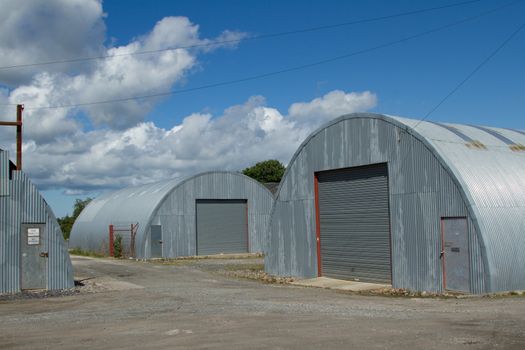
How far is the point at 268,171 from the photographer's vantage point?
95.6 metres

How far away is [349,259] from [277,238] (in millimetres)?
4558

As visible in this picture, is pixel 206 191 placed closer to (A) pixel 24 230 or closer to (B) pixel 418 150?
(A) pixel 24 230

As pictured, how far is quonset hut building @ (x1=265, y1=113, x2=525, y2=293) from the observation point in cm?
1720

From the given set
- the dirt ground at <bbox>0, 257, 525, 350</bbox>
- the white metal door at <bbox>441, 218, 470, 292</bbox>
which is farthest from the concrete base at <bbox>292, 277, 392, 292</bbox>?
the white metal door at <bbox>441, 218, 470, 292</bbox>

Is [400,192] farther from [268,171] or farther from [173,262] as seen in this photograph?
[268,171]

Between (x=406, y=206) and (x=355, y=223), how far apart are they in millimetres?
3069

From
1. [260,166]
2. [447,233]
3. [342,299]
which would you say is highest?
[260,166]

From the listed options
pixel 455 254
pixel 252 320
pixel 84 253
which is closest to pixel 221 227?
pixel 84 253

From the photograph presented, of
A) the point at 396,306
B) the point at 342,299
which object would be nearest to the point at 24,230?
the point at 342,299

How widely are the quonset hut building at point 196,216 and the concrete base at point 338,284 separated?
55.9ft

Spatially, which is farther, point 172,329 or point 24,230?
point 24,230

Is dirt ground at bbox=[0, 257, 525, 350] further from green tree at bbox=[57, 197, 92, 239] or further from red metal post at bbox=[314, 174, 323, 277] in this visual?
green tree at bbox=[57, 197, 92, 239]

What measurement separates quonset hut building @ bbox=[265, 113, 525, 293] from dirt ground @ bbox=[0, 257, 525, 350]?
5.98 feet

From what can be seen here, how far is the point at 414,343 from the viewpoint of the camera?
1018 cm
